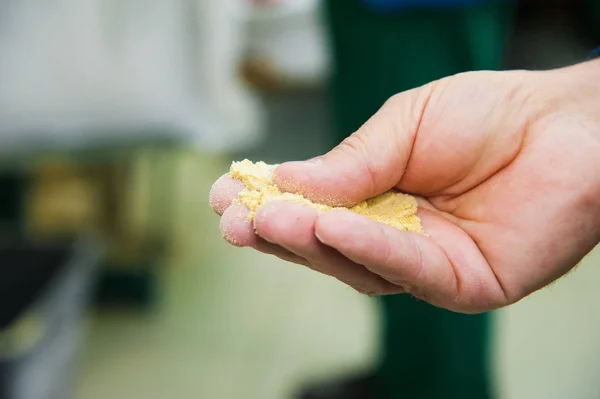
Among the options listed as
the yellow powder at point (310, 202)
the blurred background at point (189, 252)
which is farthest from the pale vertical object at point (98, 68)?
the yellow powder at point (310, 202)

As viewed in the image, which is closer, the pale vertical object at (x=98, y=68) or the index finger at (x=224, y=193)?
the index finger at (x=224, y=193)

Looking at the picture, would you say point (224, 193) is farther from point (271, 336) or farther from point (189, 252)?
point (189, 252)

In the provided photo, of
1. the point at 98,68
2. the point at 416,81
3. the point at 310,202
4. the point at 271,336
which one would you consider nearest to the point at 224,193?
the point at 310,202

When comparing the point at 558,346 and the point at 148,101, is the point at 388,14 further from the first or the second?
the point at 558,346

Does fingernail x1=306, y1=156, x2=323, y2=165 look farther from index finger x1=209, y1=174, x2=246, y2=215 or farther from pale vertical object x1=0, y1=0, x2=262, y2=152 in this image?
pale vertical object x1=0, y1=0, x2=262, y2=152

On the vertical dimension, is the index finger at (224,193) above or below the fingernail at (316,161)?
below

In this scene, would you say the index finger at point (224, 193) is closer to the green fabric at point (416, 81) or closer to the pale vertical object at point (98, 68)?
the green fabric at point (416, 81)
